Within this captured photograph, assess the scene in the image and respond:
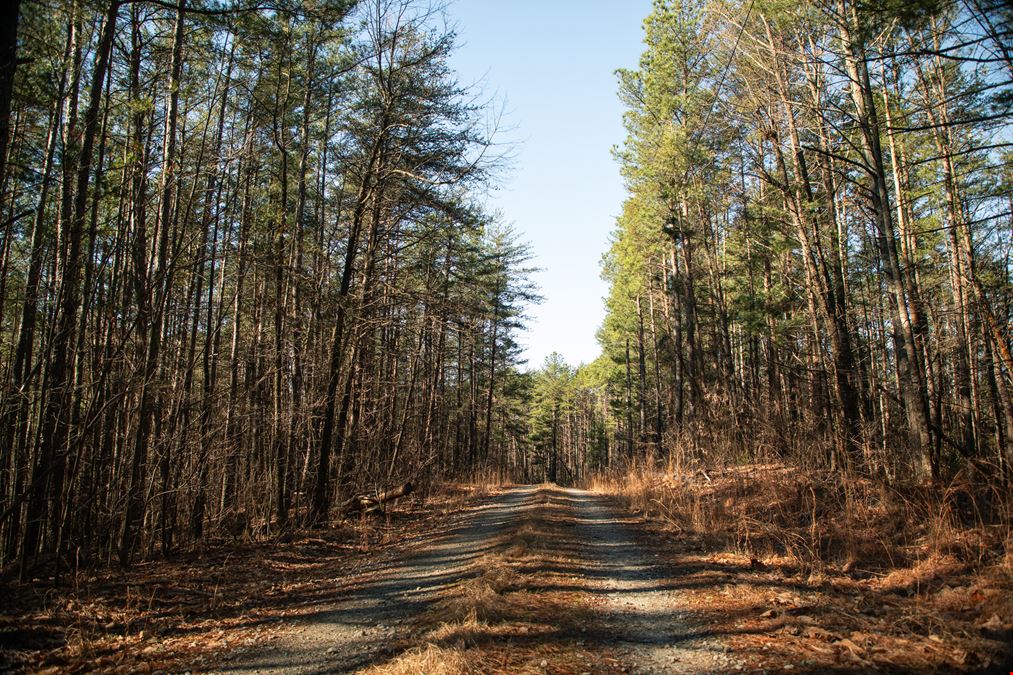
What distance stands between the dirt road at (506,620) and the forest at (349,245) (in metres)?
2.53

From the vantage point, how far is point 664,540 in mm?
7863

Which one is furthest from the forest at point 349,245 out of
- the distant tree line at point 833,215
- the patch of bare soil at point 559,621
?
the patch of bare soil at point 559,621

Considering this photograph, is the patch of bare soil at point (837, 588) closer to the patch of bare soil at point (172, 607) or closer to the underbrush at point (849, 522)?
the underbrush at point (849, 522)

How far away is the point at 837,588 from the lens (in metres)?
A: 4.80

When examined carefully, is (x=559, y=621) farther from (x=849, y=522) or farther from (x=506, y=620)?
(x=849, y=522)

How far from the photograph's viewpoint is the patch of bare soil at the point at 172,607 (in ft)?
13.4

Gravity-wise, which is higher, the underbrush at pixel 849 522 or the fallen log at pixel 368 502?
the underbrush at pixel 849 522

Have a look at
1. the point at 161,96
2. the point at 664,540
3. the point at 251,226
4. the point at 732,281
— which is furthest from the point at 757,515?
the point at 732,281

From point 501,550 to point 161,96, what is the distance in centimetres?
917

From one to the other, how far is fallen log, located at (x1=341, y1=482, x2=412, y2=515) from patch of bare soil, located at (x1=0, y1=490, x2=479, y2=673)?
2.81 m

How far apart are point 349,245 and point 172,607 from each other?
725cm

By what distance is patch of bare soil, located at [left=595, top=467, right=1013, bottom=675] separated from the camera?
3330 mm

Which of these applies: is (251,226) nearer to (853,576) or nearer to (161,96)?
(161,96)

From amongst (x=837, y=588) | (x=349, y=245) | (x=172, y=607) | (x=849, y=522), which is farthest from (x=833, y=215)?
(x=172, y=607)
